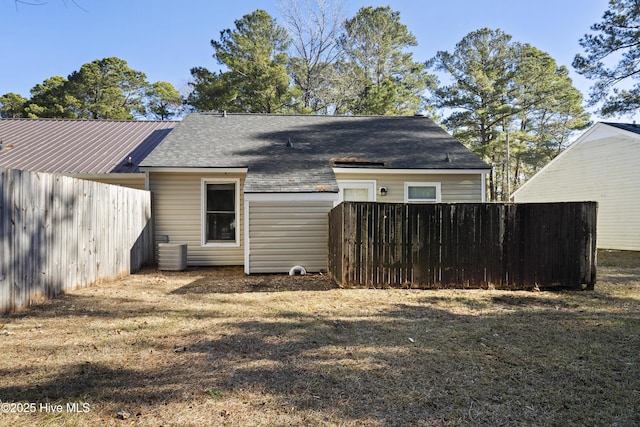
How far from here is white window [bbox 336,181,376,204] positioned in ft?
33.4

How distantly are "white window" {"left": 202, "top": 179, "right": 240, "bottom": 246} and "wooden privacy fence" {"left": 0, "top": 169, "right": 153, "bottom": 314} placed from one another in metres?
1.88

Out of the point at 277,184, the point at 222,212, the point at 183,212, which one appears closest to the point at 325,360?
the point at 277,184

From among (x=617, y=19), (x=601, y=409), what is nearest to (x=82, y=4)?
(x=601, y=409)

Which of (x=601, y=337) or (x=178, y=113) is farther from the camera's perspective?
(x=178, y=113)

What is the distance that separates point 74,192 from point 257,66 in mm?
18148

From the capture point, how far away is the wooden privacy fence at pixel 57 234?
4.78m

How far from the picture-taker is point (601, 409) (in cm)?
261

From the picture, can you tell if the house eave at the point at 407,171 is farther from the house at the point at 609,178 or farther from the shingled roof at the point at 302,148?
the house at the point at 609,178

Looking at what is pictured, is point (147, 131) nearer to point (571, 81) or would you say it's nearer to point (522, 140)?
point (522, 140)

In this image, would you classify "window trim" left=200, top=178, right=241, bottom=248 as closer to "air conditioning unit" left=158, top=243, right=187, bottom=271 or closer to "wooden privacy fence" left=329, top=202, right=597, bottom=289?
"air conditioning unit" left=158, top=243, right=187, bottom=271

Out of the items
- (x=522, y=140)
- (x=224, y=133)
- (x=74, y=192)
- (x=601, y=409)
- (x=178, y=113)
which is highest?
(x=178, y=113)

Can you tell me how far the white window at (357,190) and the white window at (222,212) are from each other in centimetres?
292

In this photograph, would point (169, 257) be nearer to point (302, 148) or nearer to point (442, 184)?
point (302, 148)

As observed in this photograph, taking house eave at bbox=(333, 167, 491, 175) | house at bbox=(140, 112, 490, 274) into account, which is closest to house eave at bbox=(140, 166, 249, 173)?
house at bbox=(140, 112, 490, 274)
